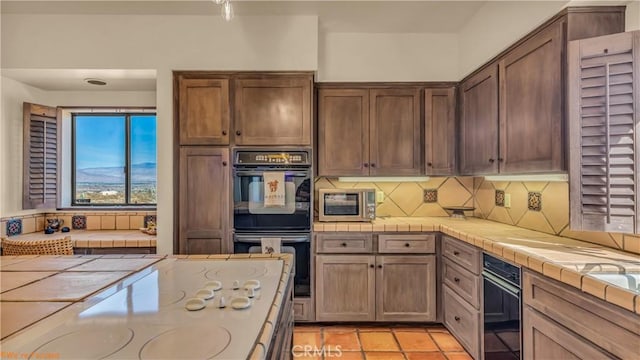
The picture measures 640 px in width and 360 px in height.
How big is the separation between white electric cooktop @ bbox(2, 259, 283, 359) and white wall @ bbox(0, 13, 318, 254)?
1.69 m

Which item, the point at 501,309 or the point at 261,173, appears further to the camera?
the point at 261,173

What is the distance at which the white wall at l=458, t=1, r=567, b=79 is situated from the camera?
1.84 m

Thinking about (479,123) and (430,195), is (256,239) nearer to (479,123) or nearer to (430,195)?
(430,195)

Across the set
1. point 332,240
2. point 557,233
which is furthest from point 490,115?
point 332,240

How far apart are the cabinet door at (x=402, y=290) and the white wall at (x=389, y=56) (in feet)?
5.50

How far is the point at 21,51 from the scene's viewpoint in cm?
253

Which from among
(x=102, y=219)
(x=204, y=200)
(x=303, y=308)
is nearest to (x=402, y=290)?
(x=303, y=308)

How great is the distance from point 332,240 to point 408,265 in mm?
668

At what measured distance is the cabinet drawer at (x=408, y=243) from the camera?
258cm

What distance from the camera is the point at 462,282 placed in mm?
2217

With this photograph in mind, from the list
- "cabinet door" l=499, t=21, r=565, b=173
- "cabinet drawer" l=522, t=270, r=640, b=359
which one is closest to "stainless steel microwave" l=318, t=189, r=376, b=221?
"cabinet door" l=499, t=21, r=565, b=173

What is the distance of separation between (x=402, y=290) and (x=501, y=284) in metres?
0.97

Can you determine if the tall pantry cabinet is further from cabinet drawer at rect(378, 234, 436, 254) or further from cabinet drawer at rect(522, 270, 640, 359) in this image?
cabinet drawer at rect(522, 270, 640, 359)

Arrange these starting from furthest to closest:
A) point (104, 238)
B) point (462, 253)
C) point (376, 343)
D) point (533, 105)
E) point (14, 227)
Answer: point (14, 227)
point (104, 238)
point (376, 343)
point (462, 253)
point (533, 105)
